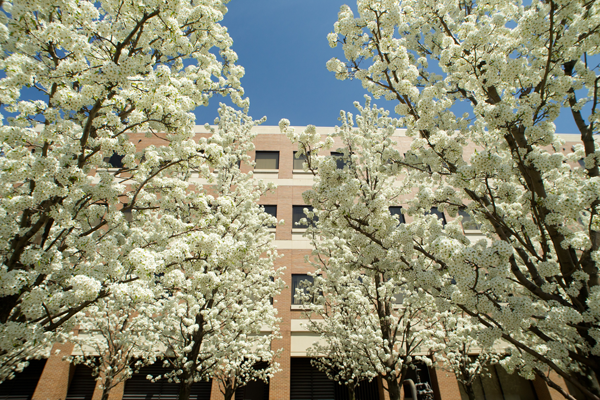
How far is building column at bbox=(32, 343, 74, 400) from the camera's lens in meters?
13.6

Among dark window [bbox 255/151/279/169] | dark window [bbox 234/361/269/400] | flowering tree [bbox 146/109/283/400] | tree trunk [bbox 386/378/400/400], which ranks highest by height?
dark window [bbox 255/151/279/169]

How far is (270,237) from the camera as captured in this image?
11.5 m

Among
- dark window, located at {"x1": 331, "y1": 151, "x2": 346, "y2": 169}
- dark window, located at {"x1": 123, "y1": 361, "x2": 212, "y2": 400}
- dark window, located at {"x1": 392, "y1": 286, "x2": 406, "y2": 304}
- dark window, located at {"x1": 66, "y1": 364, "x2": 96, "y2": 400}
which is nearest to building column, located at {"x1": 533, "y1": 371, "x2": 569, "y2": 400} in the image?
dark window, located at {"x1": 392, "y1": 286, "x2": 406, "y2": 304}

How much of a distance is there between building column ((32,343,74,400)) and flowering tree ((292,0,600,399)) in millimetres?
17514

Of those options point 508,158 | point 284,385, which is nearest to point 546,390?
point 284,385

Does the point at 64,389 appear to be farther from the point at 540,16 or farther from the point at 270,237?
the point at 540,16

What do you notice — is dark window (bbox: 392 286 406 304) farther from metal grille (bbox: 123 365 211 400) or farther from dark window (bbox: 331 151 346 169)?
metal grille (bbox: 123 365 211 400)

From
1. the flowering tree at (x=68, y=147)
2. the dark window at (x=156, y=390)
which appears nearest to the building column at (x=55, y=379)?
the dark window at (x=156, y=390)

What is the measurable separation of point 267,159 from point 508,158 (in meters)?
15.5

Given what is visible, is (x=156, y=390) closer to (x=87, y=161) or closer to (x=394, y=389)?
(x=394, y=389)

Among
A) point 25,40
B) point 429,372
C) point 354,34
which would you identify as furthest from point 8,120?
point 429,372

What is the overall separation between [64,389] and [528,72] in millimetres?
21368

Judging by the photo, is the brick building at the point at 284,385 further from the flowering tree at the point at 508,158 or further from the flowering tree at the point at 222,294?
the flowering tree at the point at 508,158

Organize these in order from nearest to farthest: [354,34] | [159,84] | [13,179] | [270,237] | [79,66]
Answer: [13,179] → [79,66] → [159,84] → [354,34] → [270,237]
